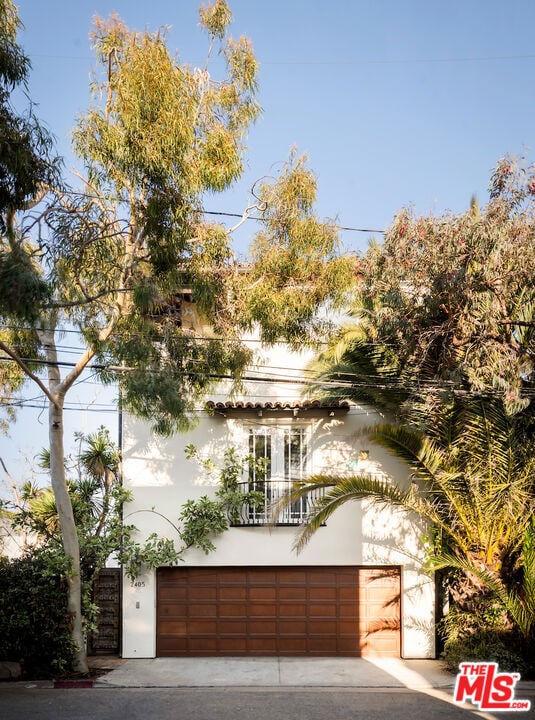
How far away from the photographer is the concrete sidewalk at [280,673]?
13656 millimetres

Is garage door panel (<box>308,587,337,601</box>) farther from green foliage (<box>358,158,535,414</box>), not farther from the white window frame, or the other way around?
green foliage (<box>358,158,535,414</box>)

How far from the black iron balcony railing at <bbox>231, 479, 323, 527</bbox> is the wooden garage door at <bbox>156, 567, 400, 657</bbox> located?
104 centimetres

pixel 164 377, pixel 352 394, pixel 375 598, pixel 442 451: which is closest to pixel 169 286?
pixel 164 377

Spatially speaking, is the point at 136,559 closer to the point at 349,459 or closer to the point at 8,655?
the point at 8,655

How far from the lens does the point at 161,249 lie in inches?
485

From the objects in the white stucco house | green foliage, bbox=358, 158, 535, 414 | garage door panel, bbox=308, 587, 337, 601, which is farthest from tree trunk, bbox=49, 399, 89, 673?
green foliage, bbox=358, 158, 535, 414

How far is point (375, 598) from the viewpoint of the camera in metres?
16.4

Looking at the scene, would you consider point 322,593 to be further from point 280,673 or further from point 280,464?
point 280,464

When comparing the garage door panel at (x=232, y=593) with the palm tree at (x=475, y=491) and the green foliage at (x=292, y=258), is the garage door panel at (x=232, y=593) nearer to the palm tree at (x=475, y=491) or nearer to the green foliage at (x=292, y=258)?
the palm tree at (x=475, y=491)

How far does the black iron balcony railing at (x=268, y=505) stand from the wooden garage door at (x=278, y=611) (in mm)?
1038

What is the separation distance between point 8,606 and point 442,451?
8307 millimetres

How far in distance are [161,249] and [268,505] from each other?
6.51 metres

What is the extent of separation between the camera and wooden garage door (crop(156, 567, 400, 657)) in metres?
16.2

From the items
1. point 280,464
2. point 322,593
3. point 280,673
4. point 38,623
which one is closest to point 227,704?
point 280,673
